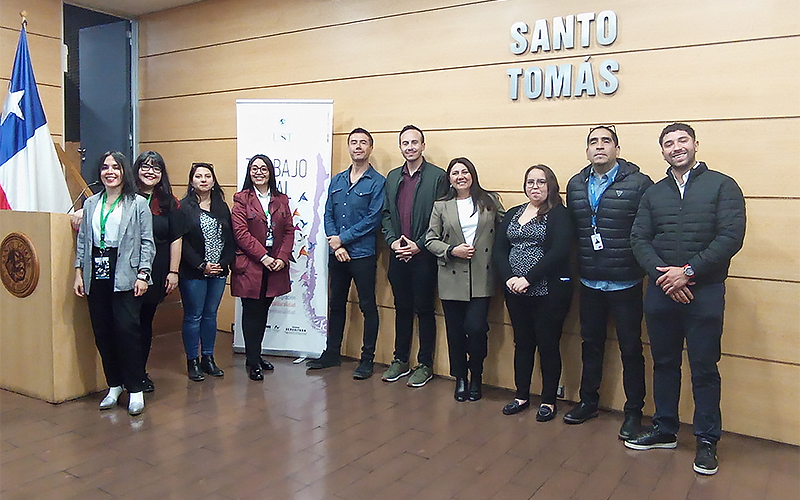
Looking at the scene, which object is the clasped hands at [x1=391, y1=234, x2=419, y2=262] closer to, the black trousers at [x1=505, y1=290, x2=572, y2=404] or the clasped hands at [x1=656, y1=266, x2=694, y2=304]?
the black trousers at [x1=505, y1=290, x2=572, y2=404]

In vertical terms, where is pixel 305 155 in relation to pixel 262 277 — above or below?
above

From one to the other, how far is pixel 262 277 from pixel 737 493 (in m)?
2.99

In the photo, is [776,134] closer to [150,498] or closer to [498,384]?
[498,384]

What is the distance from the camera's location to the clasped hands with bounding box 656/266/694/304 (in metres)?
3.02

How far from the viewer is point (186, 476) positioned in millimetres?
2867

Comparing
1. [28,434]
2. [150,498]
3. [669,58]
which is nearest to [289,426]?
[150,498]

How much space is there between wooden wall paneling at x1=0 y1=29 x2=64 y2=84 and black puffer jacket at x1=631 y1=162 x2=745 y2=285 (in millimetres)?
5129

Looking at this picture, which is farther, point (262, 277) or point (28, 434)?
point (262, 277)

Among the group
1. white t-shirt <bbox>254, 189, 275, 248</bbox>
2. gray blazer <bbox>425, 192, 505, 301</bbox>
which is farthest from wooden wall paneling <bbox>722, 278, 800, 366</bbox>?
white t-shirt <bbox>254, 189, 275, 248</bbox>

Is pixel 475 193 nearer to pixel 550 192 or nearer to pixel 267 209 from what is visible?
pixel 550 192

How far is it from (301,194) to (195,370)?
1470 mm

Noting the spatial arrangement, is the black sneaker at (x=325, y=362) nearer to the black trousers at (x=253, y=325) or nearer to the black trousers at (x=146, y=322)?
the black trousers at (x=253, y=325)

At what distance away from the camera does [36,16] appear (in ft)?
18.1

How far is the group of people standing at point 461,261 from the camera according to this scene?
3068mm
